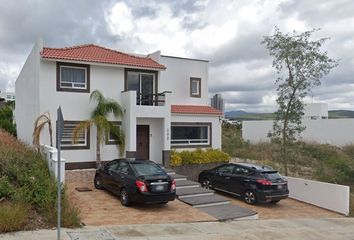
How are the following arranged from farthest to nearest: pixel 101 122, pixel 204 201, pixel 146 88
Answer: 1. pixel 146 88
2. pixel 101 122
3. pixel 204 201

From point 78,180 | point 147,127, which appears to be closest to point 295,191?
point 147,127

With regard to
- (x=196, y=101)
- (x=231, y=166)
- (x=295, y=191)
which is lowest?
(x=295, y=191)

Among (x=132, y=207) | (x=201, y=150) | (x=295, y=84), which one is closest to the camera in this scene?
(x=132, y=207)

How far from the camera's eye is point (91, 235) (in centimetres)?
993

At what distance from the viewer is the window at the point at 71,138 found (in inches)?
747

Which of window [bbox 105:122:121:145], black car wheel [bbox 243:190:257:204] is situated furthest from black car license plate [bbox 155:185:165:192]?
window [bbox 105:122:121:145]

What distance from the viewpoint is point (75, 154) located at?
1912 centimetres

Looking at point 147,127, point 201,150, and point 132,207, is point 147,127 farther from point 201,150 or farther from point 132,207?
point 132,207

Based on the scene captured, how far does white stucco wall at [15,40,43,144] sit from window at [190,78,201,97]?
9574mm

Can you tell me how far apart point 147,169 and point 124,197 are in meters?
1.31

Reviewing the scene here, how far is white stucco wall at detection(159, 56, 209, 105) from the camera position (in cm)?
2356

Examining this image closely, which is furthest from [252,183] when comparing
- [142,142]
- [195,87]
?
[195,87]

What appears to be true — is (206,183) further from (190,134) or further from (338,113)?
(338,113)

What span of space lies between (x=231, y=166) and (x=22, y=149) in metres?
9.35
